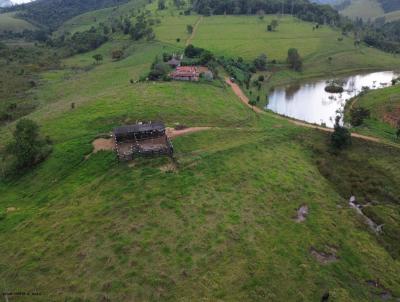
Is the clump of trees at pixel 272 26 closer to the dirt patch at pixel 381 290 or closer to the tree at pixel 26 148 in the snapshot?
the tree at pixel 26 148

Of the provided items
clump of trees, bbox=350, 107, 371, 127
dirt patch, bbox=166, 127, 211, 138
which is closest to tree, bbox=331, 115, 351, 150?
clump of trees, bbox=350, 107, 371, 127

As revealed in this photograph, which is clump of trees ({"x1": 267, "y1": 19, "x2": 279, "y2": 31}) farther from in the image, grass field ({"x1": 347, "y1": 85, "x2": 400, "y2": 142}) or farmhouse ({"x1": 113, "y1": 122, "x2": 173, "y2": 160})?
farmhouse ({"x1": 113, "y1": 122, "x2": 173, "y2": 160})

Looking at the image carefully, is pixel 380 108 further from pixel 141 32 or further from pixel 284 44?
pixel 141 32

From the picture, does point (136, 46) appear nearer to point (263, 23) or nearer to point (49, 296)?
point (263, 23)

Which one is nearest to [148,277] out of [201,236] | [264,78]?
[201,236]

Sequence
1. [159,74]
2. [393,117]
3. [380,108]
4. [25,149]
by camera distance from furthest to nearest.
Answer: [159,74] < [380,108] < [393,117] < [25,149]

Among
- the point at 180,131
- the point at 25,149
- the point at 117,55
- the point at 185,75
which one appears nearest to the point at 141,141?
the point at 180,131
